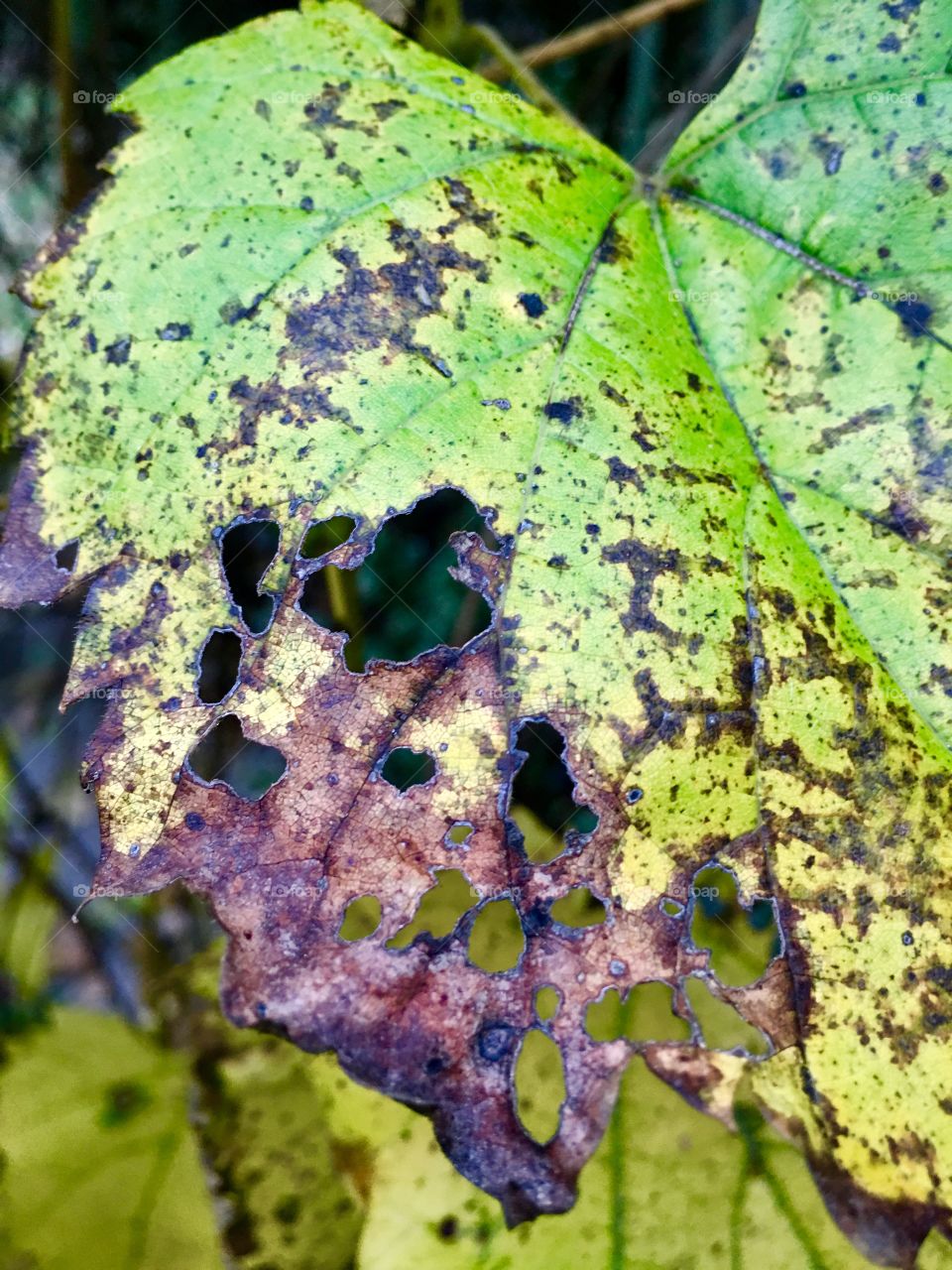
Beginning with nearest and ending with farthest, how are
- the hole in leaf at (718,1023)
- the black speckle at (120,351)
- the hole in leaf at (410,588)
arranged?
the black speckle at (120,351) → the hole in leaf at (718,1023) → the hole in leaf at (410,588)

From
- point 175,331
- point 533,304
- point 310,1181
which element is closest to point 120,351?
point 175,331

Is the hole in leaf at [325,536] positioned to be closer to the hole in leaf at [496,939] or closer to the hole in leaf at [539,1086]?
the hole in leaf at [496,939]

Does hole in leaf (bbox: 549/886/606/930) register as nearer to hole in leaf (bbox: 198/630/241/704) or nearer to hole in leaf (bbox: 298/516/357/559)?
hole in leaf (bbox: 298/516/357/559)

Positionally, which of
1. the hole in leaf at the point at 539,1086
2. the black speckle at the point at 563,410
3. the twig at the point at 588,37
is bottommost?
the hole in leaf at the point at 539,1086

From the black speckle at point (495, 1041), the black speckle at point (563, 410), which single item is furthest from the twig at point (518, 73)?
the black speckle at point (495, 1041)

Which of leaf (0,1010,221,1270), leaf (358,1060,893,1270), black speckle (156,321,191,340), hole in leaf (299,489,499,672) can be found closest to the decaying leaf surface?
black speckle (156,321,191,340)

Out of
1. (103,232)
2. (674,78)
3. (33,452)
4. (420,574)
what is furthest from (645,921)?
(674,78)

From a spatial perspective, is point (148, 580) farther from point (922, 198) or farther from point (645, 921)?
point (922, 198)
